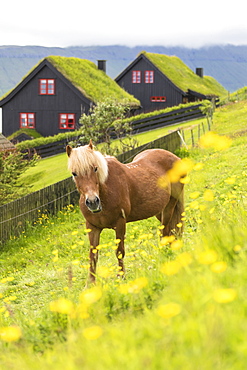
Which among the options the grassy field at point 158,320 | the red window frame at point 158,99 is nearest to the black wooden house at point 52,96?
the red window frame at point 158,99

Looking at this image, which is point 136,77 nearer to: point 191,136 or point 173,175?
point 191,136

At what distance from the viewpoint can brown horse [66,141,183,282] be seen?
21.2ft

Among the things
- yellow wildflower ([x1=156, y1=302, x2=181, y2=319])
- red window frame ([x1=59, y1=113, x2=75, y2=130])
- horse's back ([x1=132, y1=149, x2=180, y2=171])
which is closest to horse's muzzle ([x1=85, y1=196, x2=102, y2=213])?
horse's back ([x1=132, y1=149, x2=180, y2=171])

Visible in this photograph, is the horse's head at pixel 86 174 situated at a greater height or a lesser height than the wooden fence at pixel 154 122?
greater

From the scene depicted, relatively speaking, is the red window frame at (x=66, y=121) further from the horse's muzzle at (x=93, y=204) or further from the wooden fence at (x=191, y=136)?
the horse's muzzle at (x=93, y=204)

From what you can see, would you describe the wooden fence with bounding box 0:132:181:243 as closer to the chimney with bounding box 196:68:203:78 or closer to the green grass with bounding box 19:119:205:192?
the green grass with bounding box 19:119:205:192

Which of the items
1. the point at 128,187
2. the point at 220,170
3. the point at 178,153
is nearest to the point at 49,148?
the point at 178,153

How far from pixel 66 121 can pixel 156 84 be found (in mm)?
12950

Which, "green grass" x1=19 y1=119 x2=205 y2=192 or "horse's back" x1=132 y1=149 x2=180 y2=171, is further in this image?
"green grass" x1=19 y1=119 x2=205 y2=192

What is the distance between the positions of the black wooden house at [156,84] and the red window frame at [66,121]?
37.5 ft

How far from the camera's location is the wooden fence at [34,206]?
1355 centimetres

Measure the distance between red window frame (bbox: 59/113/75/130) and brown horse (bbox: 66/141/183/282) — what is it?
32065mm

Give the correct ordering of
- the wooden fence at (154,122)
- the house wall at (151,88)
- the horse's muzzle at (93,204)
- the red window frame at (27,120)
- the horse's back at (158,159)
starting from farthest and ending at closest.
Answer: the house wall at (151,88) → the red window frame at (27,120) → the wooden fence at (154,122) → the horse's back at (158,159) → the horse's muzzle at (93,204)

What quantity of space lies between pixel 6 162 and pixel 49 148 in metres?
16.2
